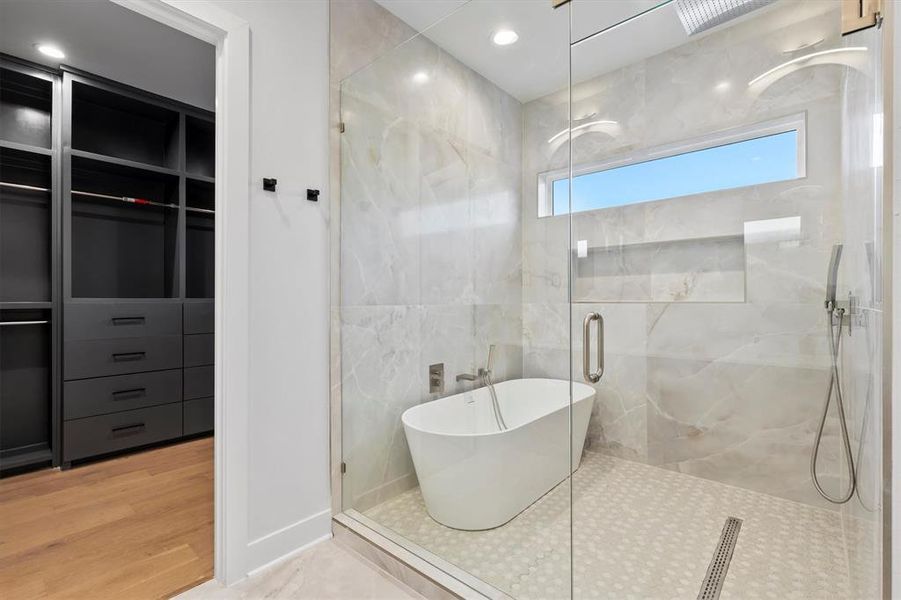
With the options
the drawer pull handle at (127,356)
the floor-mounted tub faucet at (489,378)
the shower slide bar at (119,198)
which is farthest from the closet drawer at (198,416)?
the floor-mounted tub faucet at (489,378)

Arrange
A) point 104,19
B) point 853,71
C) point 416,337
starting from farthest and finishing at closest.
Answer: point 104,19, point 416,337, point 853,71

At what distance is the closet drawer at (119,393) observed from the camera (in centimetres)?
272

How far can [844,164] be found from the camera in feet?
4.77

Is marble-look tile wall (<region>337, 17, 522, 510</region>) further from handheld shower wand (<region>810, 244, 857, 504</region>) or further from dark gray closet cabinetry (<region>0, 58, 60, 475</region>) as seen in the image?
dark gray closet cabinetry (<region>0, 58, 60, 475</region>)

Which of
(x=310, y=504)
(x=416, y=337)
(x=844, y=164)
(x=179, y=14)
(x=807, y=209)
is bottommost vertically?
(x=310, y=504)

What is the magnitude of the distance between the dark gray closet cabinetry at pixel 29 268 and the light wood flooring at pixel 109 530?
0.32 m

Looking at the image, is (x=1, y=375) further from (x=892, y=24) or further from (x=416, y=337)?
(x=892, y=24)

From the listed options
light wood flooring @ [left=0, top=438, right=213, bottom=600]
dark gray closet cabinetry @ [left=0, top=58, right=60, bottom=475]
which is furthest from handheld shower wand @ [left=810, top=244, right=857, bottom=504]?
dark gray closet cabinetry @ [left=0, top=58, right=60, bottom=475]

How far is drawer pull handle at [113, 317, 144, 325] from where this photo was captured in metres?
2.87

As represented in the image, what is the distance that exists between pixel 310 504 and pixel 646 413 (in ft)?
5.24

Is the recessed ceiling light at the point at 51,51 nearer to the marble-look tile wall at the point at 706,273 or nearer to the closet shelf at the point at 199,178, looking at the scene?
the closet shelf at the point at 199,178

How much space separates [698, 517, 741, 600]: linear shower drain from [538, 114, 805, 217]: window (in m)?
1.40

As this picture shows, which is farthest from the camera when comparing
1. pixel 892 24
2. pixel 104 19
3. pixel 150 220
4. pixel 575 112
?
pixel 150 220

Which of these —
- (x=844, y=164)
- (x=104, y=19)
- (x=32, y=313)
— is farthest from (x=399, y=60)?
(x=32, y=313)
